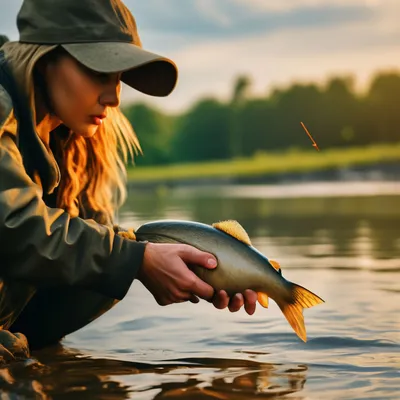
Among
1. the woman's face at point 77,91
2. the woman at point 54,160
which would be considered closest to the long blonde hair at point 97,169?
the woman at point 54,160

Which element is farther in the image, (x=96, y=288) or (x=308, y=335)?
(x=308, y=335)

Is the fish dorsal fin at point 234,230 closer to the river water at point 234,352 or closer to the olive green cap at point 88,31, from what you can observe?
the river water at point 234,352

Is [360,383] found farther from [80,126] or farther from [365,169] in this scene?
[365,169]

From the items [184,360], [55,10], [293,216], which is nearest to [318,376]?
[184,360]

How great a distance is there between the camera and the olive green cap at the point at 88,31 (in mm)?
3148

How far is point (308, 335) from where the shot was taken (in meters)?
4.11

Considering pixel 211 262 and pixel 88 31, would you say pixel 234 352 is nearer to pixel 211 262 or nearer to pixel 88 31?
pixel 211 262

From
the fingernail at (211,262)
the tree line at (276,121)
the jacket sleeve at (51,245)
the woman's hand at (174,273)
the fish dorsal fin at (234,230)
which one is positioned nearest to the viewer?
the jacket sleeve at (51,245)

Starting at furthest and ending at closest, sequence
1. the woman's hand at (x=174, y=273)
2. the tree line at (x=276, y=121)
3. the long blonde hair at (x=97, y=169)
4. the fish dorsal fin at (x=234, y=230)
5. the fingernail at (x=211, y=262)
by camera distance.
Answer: the tree line at (x=276, y=121) → the long blonde hair at (x=97, y=169) → the fish dorsal fin at (x=234, y=230) → the fingernail at (x=211, y=262) → the woman's hand at (x=174, y=273)

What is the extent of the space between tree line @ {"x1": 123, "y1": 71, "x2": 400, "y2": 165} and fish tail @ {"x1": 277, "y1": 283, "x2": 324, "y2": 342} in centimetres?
8196

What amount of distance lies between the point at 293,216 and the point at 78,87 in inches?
407

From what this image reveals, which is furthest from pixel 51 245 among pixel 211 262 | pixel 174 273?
pixel 211 262

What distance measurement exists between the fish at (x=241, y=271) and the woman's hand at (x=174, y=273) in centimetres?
4

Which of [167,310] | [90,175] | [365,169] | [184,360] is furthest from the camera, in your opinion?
[365,169]
